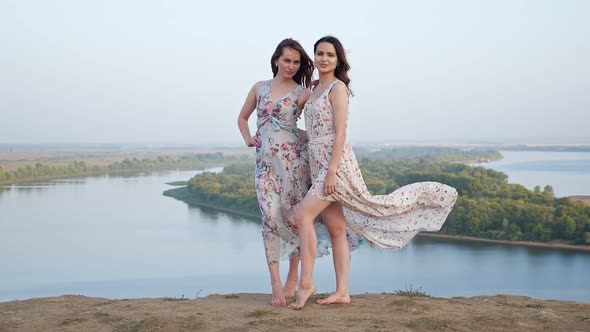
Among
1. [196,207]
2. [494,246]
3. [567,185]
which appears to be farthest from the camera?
[567,185]

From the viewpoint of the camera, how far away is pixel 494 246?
69.5ft

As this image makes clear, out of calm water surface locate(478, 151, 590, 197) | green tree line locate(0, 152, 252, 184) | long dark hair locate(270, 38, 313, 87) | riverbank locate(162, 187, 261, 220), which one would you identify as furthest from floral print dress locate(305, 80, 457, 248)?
green tree line locate(0, 152, 252, 184)

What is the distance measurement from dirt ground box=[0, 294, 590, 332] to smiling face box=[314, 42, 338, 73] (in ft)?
3.57

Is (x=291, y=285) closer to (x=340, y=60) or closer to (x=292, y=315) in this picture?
(x=292, y=315)

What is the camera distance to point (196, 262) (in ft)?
59.8

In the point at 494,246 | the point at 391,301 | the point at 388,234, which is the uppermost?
the point at 388,234

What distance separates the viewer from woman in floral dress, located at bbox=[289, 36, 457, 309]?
296 centimetres

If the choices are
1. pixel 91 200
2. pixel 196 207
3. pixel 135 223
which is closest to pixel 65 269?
pixel 135 223

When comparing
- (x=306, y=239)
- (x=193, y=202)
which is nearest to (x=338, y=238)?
(x=306, y=239)

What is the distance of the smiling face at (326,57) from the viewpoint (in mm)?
2984

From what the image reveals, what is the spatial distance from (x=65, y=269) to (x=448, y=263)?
34.7 ft

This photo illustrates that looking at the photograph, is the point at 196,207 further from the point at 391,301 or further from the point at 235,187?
the point at 391,301

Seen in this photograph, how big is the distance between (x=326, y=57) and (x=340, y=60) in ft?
0.27

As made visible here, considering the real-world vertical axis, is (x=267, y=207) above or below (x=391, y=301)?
above
